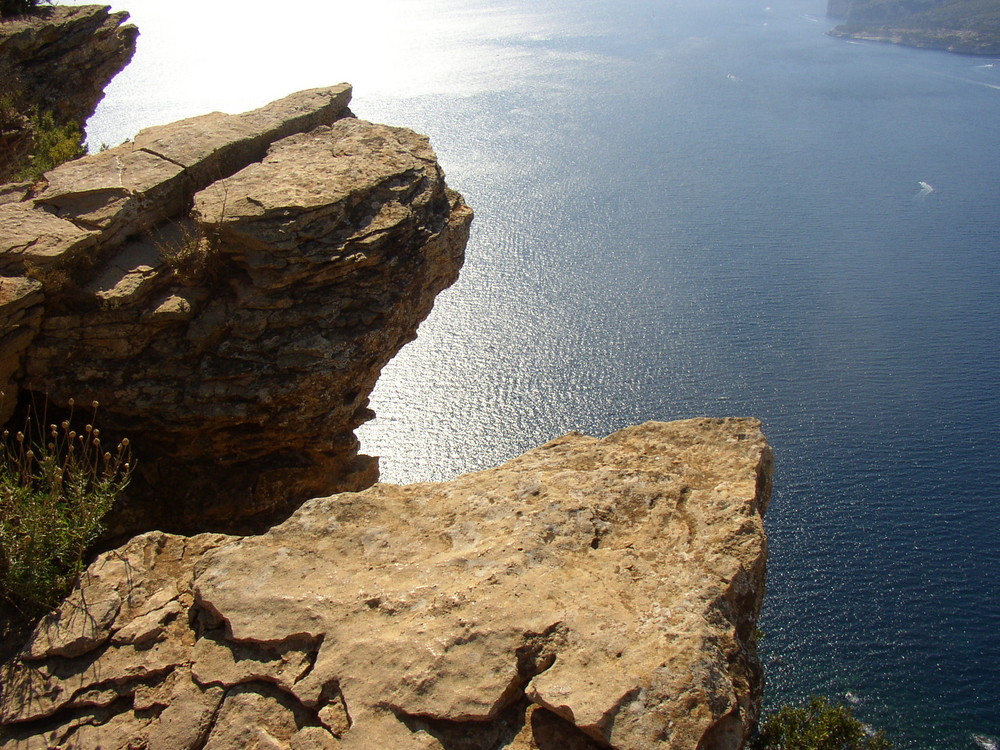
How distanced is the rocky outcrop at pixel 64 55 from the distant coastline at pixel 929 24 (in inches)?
2370

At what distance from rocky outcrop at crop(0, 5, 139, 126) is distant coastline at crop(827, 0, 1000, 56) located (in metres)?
60.2

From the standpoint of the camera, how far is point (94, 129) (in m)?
33.3

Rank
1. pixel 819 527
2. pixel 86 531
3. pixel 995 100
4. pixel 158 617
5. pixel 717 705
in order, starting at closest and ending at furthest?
pixel 717 705 < pixel 158 617 < pixel 86 531 < pixel 819 527 < pixel 995 100

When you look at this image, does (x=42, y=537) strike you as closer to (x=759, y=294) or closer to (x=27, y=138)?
(x=27, y=138)

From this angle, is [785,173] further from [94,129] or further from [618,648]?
[618,648]

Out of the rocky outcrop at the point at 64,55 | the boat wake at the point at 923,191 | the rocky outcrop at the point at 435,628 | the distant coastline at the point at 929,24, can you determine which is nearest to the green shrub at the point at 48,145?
the rocky outcrop at the point at 64,55

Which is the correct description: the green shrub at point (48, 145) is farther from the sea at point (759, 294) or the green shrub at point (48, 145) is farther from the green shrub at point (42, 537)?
the sea at point (759, 294)

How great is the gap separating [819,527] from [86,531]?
644 inches

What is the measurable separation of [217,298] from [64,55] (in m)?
9.19

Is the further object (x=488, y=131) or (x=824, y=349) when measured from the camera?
(x=488, y=131)

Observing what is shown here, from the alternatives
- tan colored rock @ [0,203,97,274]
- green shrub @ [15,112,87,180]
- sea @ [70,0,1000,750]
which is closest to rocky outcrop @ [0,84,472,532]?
tan colored rock @ [0,203,97,274]

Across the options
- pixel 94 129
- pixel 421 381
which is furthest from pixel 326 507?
pixel 94 129

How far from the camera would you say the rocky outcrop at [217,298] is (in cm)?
859

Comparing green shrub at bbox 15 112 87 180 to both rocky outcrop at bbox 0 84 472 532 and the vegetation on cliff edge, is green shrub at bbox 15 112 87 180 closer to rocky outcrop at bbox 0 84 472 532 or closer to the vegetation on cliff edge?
rocky outcrop at bbox 0 84 472 532
